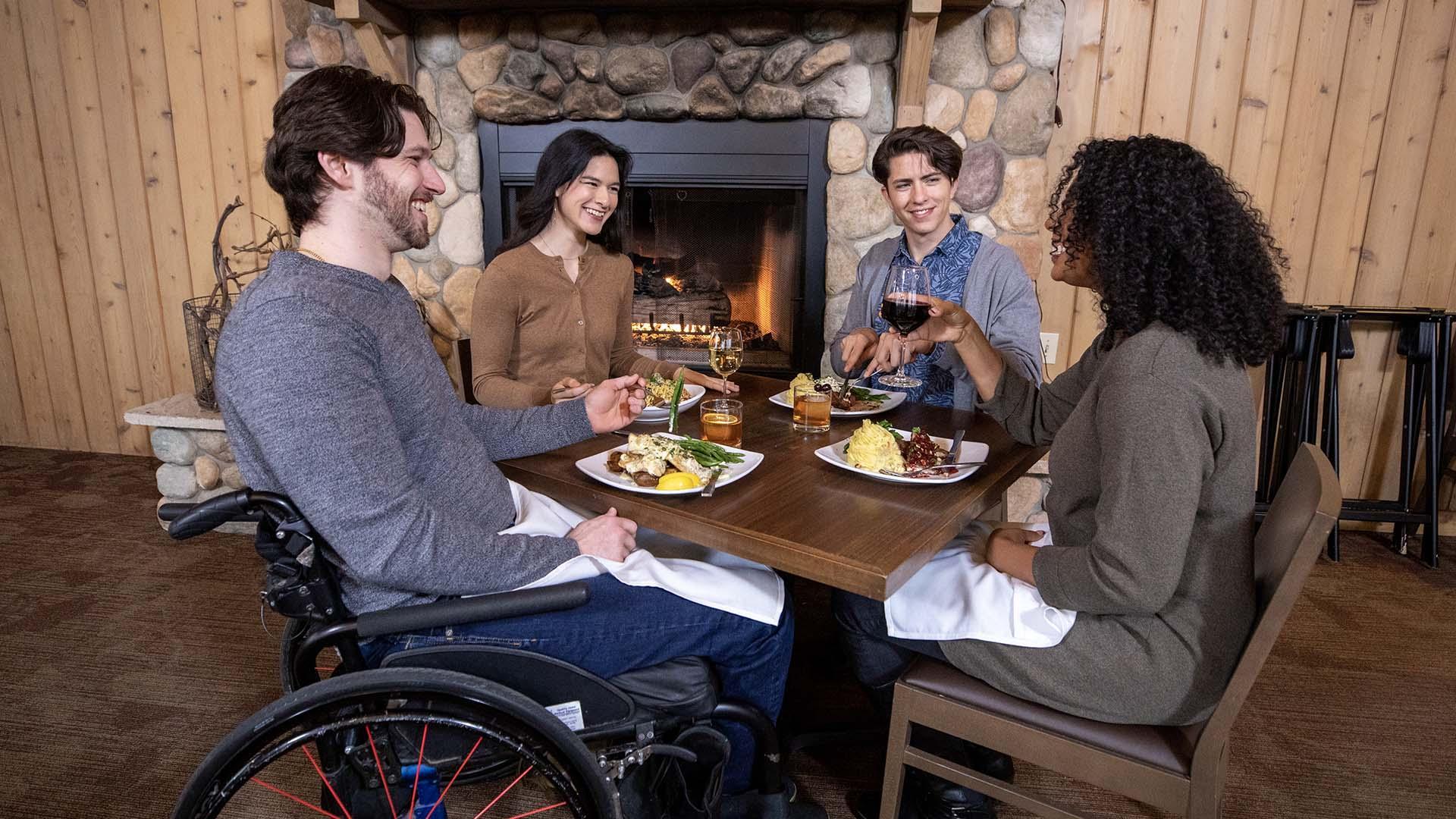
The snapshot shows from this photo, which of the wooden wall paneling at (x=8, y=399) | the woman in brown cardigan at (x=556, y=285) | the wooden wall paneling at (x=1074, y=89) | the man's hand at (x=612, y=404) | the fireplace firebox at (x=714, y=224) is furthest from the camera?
the wooden wall paneling at (x=8, y=399)

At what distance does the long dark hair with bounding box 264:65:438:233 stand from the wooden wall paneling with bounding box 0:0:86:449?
3305 mm

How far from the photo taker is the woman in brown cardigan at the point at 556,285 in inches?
81.3

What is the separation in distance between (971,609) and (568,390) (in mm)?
931

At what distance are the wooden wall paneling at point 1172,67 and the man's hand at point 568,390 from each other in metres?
2.19

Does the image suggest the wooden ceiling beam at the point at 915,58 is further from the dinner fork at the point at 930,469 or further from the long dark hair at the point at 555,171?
the dinner fork at the point at 930,469

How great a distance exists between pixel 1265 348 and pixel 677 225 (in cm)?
244

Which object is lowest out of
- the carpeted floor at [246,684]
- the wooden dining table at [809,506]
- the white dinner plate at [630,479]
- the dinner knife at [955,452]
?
the carpeted floor at [246,684]

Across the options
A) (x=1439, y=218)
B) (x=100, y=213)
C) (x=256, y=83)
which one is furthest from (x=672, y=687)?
(x=100, y=213)

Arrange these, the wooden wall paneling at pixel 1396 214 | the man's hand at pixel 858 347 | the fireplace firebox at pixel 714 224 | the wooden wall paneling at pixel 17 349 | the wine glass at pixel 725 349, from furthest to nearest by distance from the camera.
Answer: the wooden wall paneling at pixel 17 349 < the fireplace firebox at pixel 714 224 < the wooden wall paneling at pixel 1396 214 < the man's hand at pixel 858 347 < the wine glass at pixel 725 349

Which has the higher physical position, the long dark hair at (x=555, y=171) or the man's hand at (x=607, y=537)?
the long dark hair at (x=555, y=171)

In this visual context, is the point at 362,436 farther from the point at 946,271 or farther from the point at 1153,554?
the point at 946,271

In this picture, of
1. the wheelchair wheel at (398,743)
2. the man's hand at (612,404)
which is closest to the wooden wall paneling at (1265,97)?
the man's hand at (612,404)

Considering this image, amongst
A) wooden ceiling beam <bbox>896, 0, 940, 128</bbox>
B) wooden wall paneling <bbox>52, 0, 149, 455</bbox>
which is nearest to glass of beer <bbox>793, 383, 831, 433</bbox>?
wooden ceiling beam <bbox>896, 0, 940, 128</bbox>

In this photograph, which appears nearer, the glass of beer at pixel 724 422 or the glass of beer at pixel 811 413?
the glass of beer at pixel 724 422
